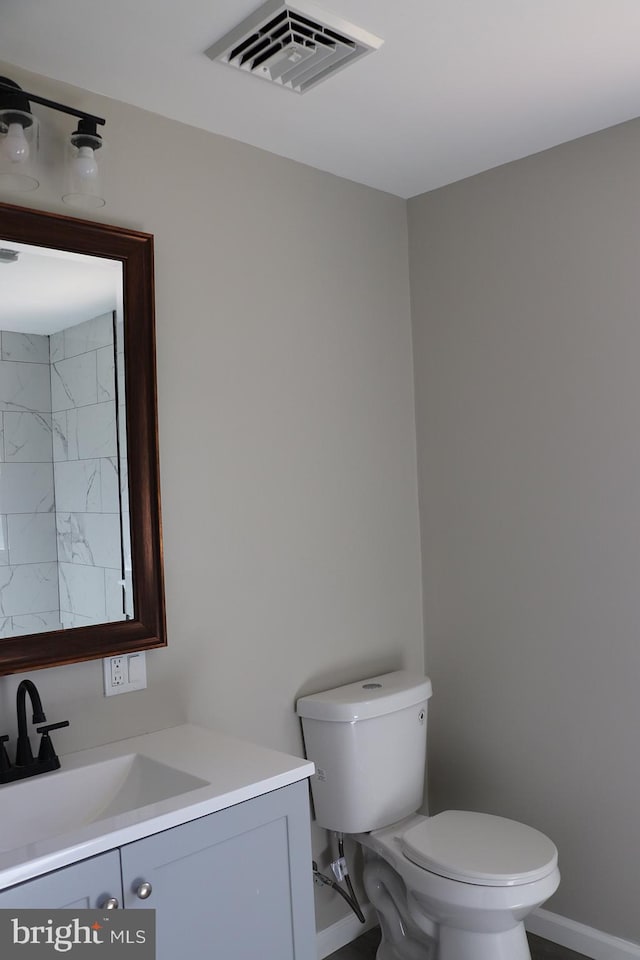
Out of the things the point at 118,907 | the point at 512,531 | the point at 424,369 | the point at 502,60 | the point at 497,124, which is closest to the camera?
the point at 118,907

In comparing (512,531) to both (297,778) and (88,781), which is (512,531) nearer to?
(297,778)

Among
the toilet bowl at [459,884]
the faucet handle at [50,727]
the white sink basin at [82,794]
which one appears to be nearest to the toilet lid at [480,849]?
the toilet bowl at [459,884]

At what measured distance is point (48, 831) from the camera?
1.78 meters

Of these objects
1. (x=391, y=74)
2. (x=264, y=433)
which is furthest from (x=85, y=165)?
(x=264, y=433)

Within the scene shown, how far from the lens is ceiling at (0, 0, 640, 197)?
1.77 metres

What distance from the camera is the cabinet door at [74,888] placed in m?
1.40

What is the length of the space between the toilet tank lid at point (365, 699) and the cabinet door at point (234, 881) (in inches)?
22.1

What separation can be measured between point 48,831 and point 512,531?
1607mm

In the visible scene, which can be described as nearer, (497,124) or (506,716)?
(497,124)

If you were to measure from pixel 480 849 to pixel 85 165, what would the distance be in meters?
1.98

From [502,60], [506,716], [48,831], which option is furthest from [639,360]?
[48,831]

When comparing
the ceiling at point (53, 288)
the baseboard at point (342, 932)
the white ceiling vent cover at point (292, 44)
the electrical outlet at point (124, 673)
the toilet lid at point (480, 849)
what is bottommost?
the baseboard at point (342, 932)

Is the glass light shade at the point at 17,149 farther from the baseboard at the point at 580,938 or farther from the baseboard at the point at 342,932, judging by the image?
the baseboard at the point at 580,938

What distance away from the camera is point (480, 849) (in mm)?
2225
